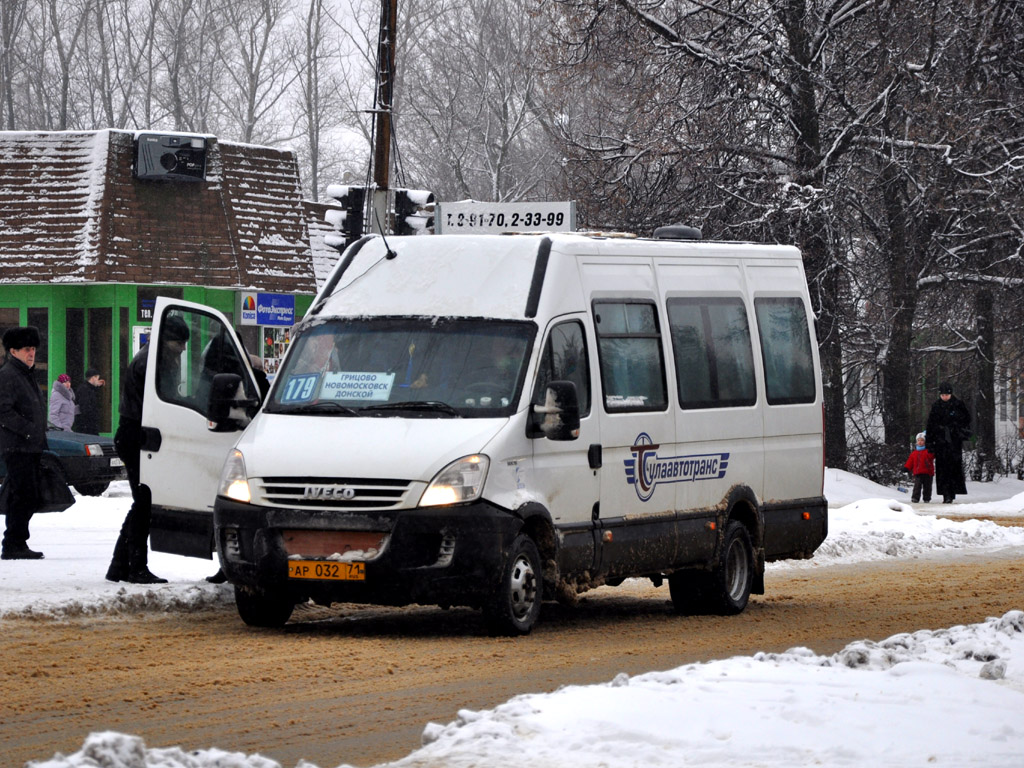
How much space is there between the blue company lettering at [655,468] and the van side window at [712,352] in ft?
1.29


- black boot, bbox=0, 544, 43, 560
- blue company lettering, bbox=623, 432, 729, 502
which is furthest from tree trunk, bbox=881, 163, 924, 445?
black boot, bbox=0, 544, 43, 560

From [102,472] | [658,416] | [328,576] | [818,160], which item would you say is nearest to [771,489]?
[658,416]

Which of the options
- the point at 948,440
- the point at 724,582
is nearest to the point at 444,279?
the point at 724,582

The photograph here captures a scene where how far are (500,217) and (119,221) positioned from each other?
606 inches

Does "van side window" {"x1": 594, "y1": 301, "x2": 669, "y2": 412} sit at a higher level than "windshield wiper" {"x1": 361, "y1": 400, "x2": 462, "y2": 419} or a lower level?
higher

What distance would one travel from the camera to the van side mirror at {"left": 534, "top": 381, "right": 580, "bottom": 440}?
1038cm

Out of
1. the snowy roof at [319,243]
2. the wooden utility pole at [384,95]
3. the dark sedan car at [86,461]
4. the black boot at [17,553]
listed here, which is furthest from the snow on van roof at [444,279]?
the snowy roof at [319,243]

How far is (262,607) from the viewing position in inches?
423

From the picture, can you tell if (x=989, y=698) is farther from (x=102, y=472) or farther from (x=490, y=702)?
(x=102, y=472)

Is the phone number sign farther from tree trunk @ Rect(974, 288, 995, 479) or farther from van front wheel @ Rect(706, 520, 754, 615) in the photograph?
tree trunk @ Rect(974, 288, 995, 479)

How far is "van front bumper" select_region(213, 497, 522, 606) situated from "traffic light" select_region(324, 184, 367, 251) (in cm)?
884

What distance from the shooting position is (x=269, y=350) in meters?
34.5

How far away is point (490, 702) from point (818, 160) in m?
22.9

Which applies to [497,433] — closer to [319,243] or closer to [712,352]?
[712,352]
